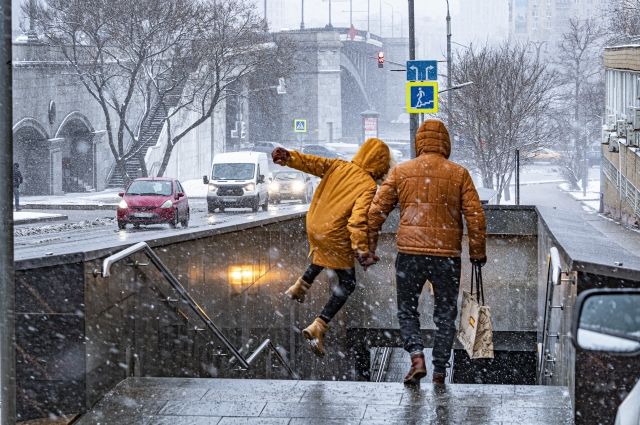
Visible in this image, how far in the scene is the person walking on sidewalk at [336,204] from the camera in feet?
25.7

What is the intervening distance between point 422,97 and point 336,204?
21.4 metres

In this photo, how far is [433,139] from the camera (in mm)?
7184

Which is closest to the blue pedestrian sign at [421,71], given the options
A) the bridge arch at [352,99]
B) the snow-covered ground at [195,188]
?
the snow-covered ground at [195,188]

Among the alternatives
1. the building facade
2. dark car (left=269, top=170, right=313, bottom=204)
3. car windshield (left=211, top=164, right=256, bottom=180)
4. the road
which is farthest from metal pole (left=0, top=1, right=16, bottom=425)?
dark car (left=269, top=170, right=313, bottom=204)

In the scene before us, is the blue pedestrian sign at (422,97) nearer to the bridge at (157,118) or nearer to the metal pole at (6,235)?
the bridge at (157,118)

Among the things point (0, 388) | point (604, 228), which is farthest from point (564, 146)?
point (0, 388)

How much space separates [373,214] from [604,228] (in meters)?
42.3

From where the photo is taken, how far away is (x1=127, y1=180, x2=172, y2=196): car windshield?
34.3m

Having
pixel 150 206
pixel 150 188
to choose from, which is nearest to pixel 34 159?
pixel 150 188

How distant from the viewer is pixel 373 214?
7387 mm

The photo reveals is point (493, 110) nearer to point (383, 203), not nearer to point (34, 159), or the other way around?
point (34, 159)

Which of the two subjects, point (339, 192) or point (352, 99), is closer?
point (339, 192)

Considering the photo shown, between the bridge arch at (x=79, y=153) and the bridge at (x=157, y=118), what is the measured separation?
0.16 feet

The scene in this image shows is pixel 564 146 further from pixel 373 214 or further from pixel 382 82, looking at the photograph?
pixel 373 214
